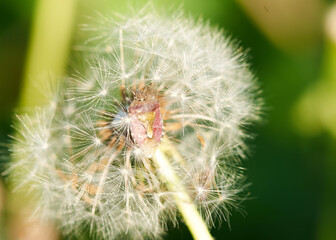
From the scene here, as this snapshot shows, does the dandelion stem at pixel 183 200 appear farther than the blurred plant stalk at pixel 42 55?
No

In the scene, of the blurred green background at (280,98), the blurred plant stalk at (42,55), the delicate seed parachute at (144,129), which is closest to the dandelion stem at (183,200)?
the delicate seed parachute at (144,129)

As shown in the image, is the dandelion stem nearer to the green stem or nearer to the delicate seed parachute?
the delicate seed parachute

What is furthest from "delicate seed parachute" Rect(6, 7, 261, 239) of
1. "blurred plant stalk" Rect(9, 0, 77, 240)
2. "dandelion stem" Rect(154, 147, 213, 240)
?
"blurred plant stalk" Rect(9, 0, 77, 240)

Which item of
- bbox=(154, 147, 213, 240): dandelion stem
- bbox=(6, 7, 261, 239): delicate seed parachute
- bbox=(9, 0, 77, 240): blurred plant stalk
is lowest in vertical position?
bbox=(154, 147, 213, 240): dandelion stem

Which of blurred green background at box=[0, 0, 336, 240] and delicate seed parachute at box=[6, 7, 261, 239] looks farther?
blurred green background at box=[0, 0, 336, 240]

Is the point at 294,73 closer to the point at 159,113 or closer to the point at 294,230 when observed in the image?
the point at 294,230

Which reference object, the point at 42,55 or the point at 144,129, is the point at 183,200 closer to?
the point at 144,129

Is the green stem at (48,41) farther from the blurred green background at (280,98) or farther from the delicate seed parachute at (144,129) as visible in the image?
the delicate seed parachute at (144,129)
